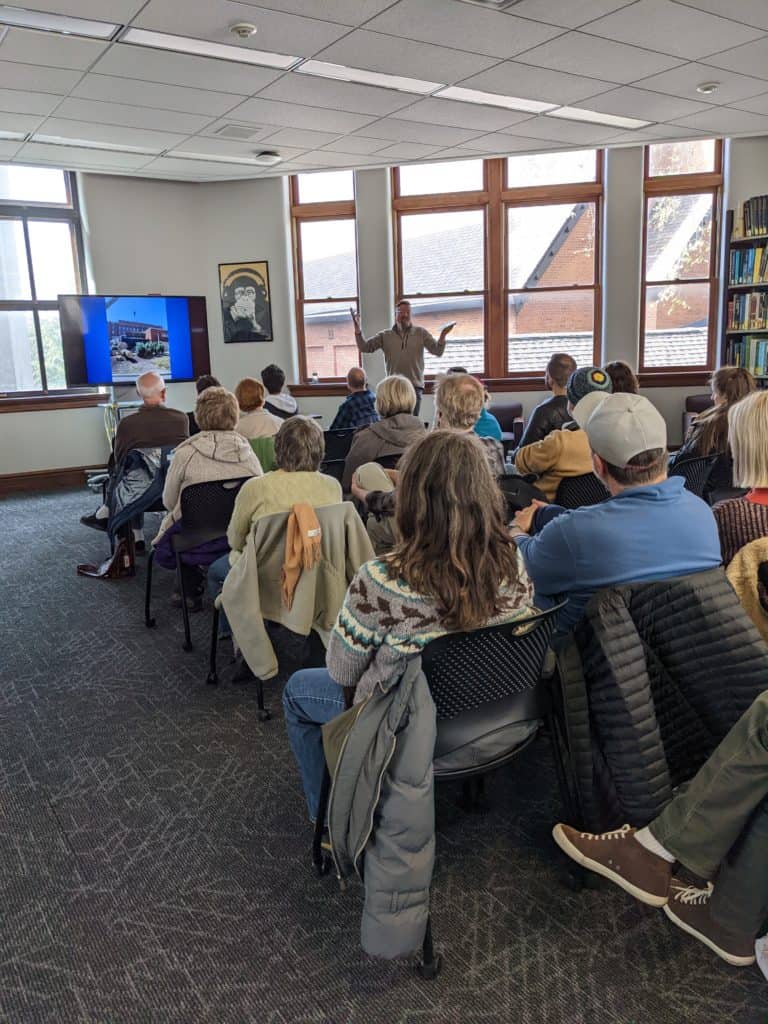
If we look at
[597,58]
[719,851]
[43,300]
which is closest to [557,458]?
[719,851]

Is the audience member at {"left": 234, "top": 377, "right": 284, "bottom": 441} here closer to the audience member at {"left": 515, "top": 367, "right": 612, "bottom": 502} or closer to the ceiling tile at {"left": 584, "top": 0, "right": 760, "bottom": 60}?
the audience member at {"left": 515, "top": 367, "right": 612, "bottom": 502}

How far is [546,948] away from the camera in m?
1.74

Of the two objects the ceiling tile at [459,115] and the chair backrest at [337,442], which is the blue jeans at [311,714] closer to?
the chair backrest at [337,442]

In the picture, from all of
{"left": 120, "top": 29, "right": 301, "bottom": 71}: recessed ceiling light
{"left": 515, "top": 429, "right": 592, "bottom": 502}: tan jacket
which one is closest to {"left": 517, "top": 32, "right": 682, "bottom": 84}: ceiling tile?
{"left": 120, "top": 29, "right": 301, "bottom": 71}: recessed ceiling light

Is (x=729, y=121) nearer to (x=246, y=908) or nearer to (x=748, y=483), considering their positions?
(x=748, y=483)

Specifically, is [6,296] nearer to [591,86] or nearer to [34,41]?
[34,41]

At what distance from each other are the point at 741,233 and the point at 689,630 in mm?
6335

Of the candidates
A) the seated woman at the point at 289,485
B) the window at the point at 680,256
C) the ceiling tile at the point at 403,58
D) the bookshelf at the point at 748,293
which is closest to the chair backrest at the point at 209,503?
the seated woman at the point at 289,485

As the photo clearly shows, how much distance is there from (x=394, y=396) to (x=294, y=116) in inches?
126

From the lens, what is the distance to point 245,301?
838cm

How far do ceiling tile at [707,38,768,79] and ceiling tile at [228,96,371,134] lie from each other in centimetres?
239

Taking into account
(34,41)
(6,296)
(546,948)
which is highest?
(34,41)

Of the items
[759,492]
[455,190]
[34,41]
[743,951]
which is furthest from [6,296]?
[743,951]

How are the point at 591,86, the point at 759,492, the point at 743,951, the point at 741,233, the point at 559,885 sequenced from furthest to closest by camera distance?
the point at 741,233 < the point at 591,86 < the point at 759,492 < the point at 559,885 < the point at 743,951
